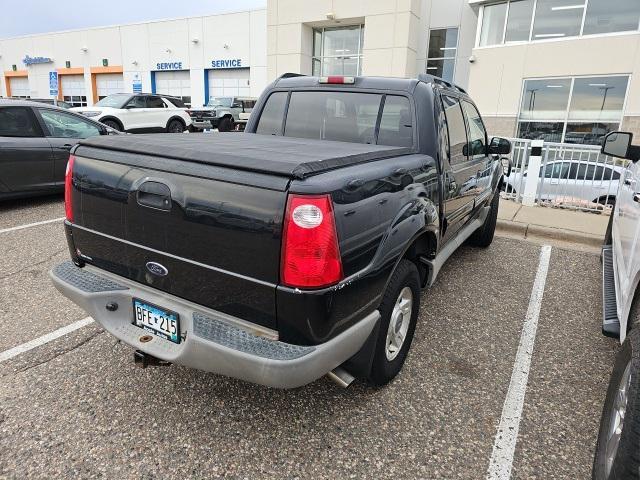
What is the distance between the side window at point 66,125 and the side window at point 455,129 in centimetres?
619

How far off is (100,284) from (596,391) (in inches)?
121

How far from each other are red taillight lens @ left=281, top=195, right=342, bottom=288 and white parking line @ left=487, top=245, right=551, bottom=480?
1.30 metres

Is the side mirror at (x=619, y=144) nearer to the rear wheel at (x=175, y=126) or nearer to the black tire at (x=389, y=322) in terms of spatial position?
the black tire at (x=389, y=322)

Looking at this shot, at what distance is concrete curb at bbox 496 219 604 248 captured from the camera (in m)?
6.29

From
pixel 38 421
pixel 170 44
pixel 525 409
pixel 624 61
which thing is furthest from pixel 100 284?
pixel 170 44

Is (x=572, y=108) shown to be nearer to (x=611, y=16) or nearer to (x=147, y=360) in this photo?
(x=611, y=16)

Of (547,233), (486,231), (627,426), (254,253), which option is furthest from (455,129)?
(547,233)

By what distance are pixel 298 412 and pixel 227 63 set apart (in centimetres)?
3168

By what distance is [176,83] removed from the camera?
33656 mm

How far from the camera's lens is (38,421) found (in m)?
2.37

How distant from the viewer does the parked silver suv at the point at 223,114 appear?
19094 millimetres

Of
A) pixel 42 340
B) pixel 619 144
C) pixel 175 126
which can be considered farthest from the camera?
pixel 175 126

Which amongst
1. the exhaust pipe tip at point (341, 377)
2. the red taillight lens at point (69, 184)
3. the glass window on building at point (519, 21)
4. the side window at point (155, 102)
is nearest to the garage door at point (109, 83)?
the side window at point (155, 102)

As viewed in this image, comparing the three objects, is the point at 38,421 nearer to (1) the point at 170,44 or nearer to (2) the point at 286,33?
(2) the point at 286,33
